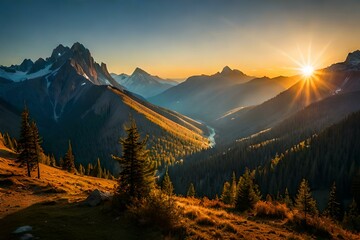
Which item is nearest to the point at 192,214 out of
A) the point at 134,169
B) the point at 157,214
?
the point at 157,214

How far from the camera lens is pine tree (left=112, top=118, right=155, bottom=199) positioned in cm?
2495

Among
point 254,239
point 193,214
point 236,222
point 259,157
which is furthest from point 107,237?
point 259,157

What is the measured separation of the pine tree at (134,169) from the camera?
2495cm

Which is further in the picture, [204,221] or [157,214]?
[204,221]

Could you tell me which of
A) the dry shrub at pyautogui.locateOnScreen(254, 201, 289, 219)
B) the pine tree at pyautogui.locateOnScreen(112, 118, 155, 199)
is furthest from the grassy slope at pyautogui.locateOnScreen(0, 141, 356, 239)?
the pine tree at pyautogui.locateOnScreen(112, 118, 155, 199)

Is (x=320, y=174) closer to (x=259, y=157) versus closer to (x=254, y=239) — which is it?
(x=259, y=157)

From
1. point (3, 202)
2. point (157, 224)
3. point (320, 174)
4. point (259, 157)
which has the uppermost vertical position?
point (259, 157)

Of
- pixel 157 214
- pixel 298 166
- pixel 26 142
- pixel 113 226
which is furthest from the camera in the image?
pixel 298 166

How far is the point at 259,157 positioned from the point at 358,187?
96515mm

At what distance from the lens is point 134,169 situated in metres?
25.5

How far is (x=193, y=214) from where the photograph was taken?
21750 mm

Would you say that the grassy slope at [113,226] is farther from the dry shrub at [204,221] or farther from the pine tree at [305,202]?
the pine tree at [305,202]

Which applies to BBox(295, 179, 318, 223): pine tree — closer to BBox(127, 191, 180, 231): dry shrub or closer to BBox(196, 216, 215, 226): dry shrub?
BBox(196, 216, 215, 226): dry shrub

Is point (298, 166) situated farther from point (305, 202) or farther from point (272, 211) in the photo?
point (272, 211)
